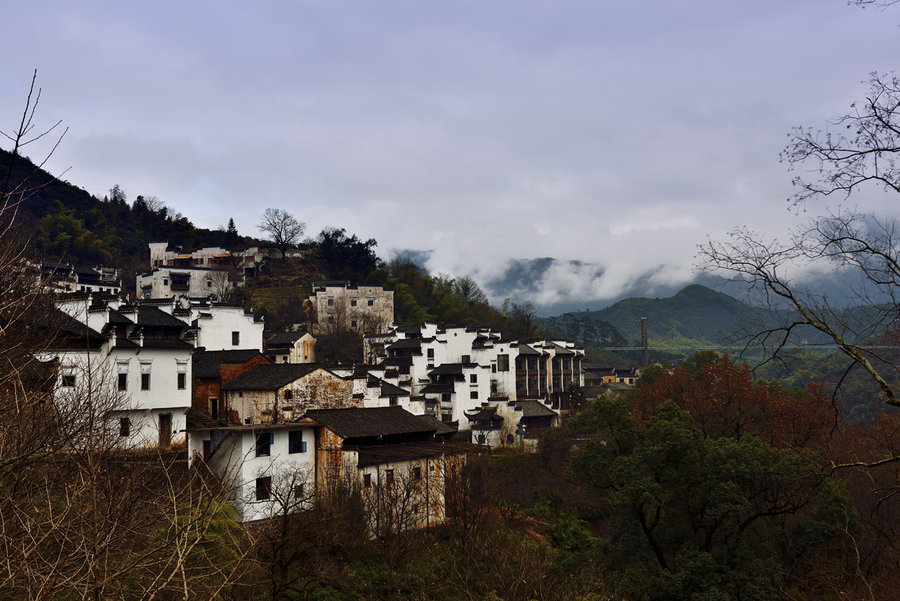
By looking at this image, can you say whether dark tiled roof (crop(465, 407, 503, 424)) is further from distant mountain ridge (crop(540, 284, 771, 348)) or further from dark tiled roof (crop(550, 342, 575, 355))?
distant mountain ridge (crop(540, 284, 771, 348))

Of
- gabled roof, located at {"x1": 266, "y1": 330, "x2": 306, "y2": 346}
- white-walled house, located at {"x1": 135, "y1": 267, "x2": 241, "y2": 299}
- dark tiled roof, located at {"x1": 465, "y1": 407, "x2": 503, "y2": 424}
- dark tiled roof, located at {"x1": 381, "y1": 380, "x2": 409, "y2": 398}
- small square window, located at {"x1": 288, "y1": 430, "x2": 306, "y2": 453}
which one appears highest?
white-walled house, located at {"x1": 135, "y1": 267, "x2": 241, "y2": 299}

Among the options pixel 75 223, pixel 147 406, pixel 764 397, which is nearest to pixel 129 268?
pixel 75 223

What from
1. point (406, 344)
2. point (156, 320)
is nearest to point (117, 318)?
point (156, 320)

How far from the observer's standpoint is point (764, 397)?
32.2 metres

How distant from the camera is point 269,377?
26859 millimetres

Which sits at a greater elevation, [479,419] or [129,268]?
[129,268]

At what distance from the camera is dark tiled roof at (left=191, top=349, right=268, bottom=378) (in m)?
28.0

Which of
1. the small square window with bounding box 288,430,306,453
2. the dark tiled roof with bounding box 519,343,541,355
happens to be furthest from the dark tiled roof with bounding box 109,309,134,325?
the dark tiled roof with bounding box 519,343,541,355

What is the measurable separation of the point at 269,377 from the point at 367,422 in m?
4.80

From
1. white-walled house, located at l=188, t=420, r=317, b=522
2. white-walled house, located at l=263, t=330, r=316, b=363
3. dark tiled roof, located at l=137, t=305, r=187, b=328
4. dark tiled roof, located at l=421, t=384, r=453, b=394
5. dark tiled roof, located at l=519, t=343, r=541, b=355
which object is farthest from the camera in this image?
dark tiled roof, located at l=519, t=343, r=541, b=355

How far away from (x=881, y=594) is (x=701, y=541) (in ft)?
16.9

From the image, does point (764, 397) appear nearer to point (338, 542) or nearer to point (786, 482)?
point (786, 482)

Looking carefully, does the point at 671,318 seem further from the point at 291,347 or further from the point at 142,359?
the point at 142,359

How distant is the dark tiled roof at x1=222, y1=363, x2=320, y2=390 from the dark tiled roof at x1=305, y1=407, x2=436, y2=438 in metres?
1.83
